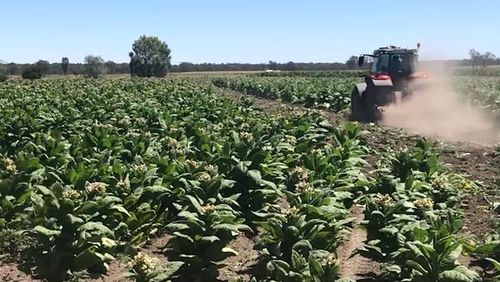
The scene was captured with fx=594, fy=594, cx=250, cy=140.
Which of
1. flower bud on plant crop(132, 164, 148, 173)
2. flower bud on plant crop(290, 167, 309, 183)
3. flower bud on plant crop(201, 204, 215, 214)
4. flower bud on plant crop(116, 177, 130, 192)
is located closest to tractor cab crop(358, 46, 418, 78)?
flower bud on plant crop(290, 167, 309, 183)

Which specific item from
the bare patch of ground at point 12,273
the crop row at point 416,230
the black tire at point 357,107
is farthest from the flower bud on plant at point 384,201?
the black tire at point 357,107

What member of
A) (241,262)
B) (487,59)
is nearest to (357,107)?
(241,262)

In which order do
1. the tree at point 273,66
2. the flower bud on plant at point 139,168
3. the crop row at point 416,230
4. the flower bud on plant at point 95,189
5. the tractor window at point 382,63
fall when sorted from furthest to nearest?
the tree at point 273,66 < the tractor window at point 382,63 < the flower bud on plant at point 139,168 < the flower bud on plant at point 95,189 < the crop row at point 416,230

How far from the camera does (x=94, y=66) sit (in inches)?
3469

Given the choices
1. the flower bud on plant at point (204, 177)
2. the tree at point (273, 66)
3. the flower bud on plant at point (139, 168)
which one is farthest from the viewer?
the tree at point (273, 66)

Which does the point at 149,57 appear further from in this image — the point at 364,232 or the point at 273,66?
the point at 364,232

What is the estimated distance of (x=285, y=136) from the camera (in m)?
9.94

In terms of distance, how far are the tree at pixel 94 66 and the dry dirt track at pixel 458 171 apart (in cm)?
7415

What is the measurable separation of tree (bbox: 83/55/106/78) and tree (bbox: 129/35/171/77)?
4.76 meters

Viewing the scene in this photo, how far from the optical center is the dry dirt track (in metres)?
5.49

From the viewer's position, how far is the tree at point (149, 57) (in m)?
87.5

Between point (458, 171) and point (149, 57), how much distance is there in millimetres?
83611

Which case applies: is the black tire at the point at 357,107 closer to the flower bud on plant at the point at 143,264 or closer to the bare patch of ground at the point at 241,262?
the bare patch of ground at the point at 241,262

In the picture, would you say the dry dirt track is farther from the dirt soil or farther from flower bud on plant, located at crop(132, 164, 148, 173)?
flower bud on plant, located at crop(132, 164, 148, 173)
